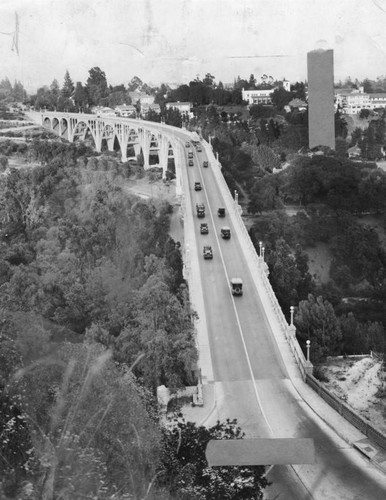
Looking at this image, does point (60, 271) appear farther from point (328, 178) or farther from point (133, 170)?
point (133, 170)

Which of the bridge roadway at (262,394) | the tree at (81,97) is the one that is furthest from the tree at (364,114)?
the bridge roadway at (262,394)

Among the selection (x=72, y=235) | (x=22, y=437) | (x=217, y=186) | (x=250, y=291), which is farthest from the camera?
(x=217, y=186)

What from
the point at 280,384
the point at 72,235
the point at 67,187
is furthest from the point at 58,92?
the point at 280,384

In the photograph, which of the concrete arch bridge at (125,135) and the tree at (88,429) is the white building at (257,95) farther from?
the tree at (88,429)

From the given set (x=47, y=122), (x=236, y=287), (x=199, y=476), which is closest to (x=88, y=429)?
(x=199, y=476)

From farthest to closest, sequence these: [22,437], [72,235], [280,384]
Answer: [72,235] → [280,384] → [22,437]

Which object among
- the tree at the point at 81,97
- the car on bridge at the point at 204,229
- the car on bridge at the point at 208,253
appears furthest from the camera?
the tree at the point at 81,97

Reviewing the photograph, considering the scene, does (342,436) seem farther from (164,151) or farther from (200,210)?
(164,151)
